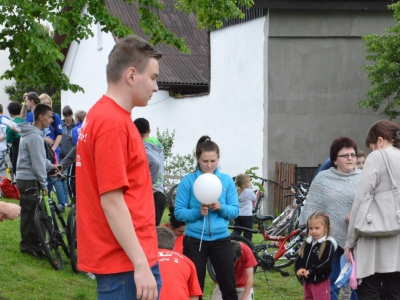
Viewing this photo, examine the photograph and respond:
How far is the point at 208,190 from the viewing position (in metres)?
6.57

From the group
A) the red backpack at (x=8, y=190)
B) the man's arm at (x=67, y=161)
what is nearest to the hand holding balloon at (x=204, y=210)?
the man's arm at (x=67, y=161)

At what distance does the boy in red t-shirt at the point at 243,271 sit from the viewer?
737 cm

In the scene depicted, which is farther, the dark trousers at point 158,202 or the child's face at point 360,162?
the child's face at point 360,162

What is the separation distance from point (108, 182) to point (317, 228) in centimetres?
428

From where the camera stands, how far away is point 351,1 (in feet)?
59.2

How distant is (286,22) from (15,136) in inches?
314

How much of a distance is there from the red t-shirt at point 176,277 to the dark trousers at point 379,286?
183 cm

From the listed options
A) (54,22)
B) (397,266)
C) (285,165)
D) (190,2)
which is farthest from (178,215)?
(285,165)

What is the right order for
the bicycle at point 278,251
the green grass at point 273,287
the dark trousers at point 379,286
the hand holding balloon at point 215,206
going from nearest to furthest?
1. the dark trousers at point 379,286
2. the hand holding balloon at point 215,206
3. the green grass at point 273,287
4. the bicycle at point 278,251

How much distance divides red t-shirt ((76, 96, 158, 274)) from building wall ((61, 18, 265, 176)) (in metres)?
15.0

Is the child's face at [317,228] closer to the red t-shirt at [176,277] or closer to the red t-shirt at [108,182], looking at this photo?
the red t-shirt at [176,277]

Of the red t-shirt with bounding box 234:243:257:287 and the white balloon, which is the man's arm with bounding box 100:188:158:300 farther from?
the red t-shirt with bounding box 234:243:257:287

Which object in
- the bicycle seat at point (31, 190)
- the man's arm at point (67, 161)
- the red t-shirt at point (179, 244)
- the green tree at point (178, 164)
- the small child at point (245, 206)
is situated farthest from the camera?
the green tree at point (178, 164)

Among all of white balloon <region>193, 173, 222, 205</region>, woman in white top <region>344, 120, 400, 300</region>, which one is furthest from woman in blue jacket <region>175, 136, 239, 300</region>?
woman in white top <region>344, 120, 400, 300</region>
